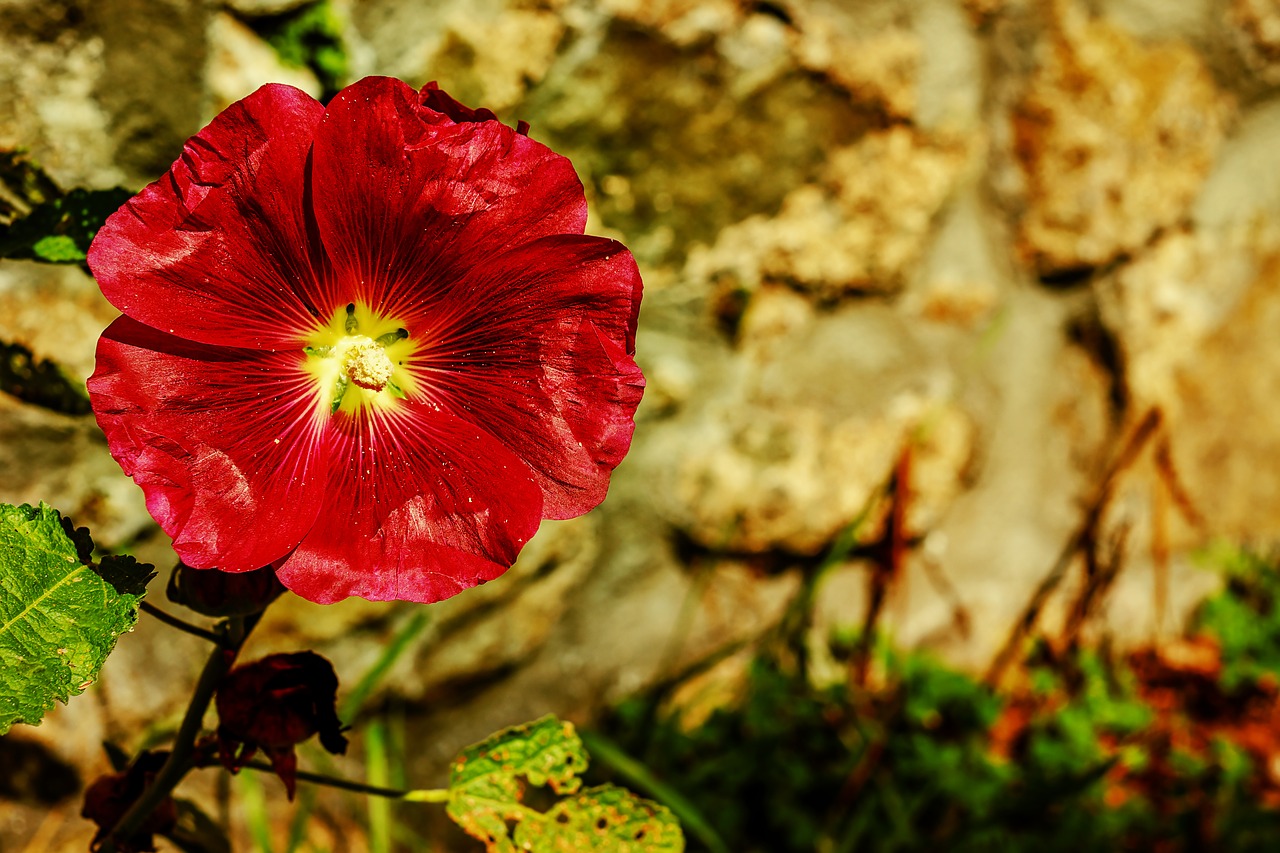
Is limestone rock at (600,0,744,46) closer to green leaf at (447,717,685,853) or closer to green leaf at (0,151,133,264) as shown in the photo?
green leaf at (0,151,133,264)

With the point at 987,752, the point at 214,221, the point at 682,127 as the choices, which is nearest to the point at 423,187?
the point at 214,221

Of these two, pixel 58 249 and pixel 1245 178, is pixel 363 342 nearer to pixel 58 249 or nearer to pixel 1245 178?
pixel 58 249

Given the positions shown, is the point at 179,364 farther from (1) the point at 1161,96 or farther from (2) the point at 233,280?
(1) the point at 1161,96

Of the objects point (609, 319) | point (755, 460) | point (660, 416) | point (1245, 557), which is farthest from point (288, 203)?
point (1245, 557)

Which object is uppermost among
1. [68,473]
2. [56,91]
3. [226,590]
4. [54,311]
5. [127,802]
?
[56,91]

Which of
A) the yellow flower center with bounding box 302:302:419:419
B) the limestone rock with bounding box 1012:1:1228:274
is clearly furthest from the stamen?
the limestone rock with bounding box 1012:1:1228:274

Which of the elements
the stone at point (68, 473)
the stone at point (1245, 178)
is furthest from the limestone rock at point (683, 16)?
the stone at point (1245, 178)

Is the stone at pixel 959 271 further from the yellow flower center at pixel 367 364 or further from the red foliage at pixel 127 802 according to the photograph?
the red foliage at pixel 127 802

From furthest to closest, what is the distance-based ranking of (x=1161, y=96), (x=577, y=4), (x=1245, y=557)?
(x=1245, y=557) < (x=1161, y=96) < (x=577, y=4)
